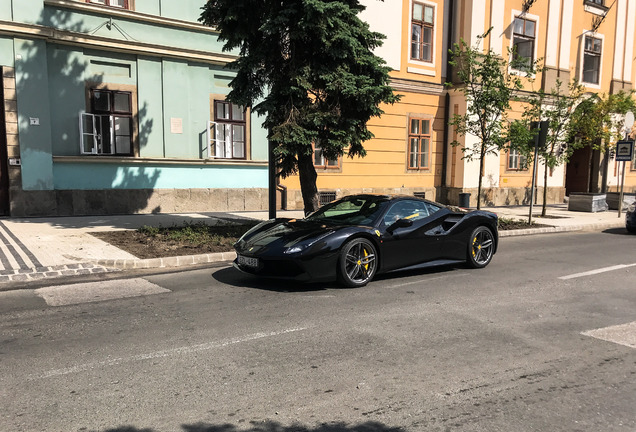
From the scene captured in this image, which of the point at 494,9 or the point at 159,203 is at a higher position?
the point at 494,9

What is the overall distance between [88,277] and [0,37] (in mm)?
8880

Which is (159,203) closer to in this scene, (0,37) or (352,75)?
(0,37)

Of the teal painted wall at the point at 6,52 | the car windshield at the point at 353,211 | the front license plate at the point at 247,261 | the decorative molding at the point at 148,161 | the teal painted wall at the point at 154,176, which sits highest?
the teal painted wall at the point at 6,52

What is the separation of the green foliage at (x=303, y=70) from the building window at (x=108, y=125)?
203 inches

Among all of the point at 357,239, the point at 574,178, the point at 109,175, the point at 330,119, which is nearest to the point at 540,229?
the point at 330,119

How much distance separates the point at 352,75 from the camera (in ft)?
34.7

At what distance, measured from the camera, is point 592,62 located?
26.1m

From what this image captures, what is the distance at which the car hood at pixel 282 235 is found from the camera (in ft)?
21.8

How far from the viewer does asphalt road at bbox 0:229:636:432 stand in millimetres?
3318

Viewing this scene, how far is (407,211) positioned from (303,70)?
4446mm

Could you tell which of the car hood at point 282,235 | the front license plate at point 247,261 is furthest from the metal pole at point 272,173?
the front license plate at point 247,261

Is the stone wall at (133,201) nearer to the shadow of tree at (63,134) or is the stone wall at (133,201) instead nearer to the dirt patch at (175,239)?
the shadow of tree at (63,134)

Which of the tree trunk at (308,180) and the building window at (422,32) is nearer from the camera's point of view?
the tree trunk at (308,180)

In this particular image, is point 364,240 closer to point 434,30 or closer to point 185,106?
point 185,106
